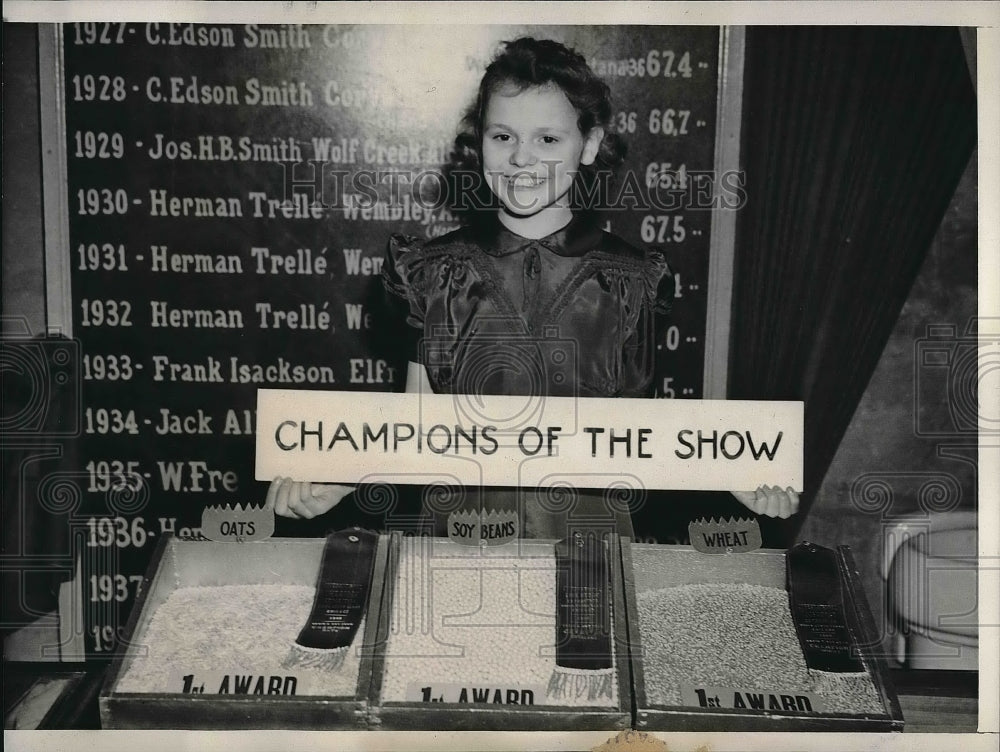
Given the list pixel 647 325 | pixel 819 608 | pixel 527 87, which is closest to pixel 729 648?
pixel 819 608

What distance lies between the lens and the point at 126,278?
4.86 ft

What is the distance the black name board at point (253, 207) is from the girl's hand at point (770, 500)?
0.19 metres

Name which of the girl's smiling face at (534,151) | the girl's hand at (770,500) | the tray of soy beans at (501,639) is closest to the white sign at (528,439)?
the girl's hand at (770,500)

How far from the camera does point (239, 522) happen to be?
1519mm

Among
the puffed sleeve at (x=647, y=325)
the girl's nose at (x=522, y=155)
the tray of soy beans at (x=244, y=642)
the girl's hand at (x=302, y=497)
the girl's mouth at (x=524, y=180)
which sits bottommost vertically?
the tray of soy beans at (x=244, y=642)

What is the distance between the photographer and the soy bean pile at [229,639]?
1.41 m

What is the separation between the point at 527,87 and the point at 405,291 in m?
0.36

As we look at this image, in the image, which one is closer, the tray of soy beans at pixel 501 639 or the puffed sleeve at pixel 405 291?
the tray of soy beans at pixel 501 639

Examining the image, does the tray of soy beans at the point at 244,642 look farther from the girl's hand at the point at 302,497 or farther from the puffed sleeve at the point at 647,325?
the puffed sleeve at the point at 647,325

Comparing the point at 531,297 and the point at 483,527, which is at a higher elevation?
the point at 531,297

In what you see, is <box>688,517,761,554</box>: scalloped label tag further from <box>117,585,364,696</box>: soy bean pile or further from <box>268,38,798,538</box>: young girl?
<box>117,585,364,696</box>: soy bean pile

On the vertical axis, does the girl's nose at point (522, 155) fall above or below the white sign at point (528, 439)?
above

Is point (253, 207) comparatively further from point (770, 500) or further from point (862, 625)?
point (862, 625)

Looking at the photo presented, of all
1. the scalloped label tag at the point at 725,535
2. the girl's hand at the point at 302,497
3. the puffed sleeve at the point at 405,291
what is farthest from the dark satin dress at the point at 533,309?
the girl's hand at the point at 302,497
